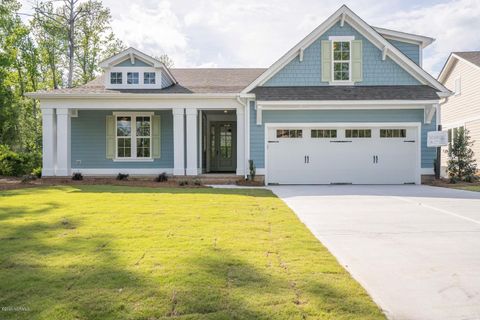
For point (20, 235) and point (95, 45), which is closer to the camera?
point (20, 235)

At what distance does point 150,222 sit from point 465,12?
22.3 m

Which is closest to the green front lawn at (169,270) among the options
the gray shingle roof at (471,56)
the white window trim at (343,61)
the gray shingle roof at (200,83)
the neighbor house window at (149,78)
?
the gray shingle roof at (200,83)

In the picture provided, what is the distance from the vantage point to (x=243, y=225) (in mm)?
5617

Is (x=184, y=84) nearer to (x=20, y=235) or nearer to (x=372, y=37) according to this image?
(x=372, y=37)

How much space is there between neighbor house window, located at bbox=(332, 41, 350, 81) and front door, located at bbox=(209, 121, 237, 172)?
593 cm

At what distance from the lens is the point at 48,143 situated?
44.3ft

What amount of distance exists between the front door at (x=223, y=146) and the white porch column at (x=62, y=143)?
21.5ft

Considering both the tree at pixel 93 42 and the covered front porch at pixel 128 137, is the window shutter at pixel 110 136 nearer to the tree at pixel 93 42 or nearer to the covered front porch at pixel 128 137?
the covered front porch at pixel 128 137

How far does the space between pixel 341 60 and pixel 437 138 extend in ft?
14.6

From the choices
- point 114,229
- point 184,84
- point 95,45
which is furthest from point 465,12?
point 95,45

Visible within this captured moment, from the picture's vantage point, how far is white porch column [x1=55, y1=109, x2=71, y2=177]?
1354 centimetres

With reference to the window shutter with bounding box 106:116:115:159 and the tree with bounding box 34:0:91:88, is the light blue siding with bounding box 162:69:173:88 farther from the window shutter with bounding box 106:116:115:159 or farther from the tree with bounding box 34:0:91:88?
the tree with bounding box 34:0:91:88

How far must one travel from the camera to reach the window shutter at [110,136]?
14.6 meters

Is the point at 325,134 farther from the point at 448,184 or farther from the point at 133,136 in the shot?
the point at 133,136
